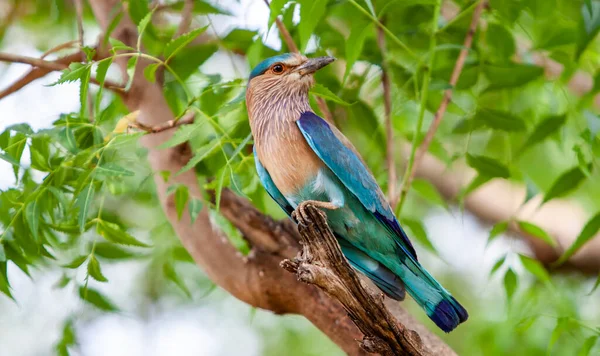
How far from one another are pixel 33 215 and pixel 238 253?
3.91ft

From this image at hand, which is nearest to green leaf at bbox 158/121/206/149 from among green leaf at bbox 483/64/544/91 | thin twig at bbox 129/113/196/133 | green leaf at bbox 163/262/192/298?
thin twig at bbox 129/113/196/133

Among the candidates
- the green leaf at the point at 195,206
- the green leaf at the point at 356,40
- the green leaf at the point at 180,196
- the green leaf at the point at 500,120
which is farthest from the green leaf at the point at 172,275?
the green leaf at the point at 500,120

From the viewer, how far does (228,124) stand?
428 cm

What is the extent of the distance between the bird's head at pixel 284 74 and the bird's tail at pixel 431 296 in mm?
945

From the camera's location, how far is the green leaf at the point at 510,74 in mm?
4000

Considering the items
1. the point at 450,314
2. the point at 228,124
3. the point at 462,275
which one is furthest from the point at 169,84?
the point at 462,275

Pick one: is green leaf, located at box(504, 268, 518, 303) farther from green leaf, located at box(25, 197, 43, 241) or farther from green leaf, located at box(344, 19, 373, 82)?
green leaf, located at box(25, 197, 43, 241)

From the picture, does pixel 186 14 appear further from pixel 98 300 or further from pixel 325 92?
pixel 98 300

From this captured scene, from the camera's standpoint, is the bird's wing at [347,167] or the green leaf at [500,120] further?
the green leaf at [500,120]

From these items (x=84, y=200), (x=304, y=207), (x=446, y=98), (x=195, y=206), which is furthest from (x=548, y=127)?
(x=84, y=200)

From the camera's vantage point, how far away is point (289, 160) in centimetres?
324

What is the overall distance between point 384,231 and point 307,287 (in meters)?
0.74

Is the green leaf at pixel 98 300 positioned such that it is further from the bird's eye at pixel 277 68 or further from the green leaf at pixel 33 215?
the bird's eye at pixel 277 68

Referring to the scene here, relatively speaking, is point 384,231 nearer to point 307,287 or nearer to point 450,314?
point 450,314
